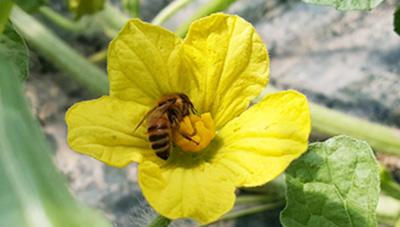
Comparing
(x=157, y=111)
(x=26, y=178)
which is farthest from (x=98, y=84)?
(x=26, y=178)

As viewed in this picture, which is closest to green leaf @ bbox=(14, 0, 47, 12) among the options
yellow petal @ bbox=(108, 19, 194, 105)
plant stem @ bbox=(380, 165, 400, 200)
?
yellow petal @ bbox=(108, 19, 194, 105)

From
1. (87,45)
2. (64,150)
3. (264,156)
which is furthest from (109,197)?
(264,156)

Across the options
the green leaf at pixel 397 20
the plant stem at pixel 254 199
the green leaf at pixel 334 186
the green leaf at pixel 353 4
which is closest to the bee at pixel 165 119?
the green leaf at pixel 334 186

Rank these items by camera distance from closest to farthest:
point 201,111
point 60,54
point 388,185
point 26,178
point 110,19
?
point 26,178, point 201,111, point 388,185, point 60,54, point 110,19

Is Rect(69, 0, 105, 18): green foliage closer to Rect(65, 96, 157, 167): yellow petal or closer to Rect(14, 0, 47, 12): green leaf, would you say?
Rect(14, 0, 47, 12): green leaf

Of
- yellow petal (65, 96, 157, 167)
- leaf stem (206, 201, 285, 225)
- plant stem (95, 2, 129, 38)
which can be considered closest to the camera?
yellow petal (65, 96, 157, 167)

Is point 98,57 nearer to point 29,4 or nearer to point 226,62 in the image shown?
point 29,4
